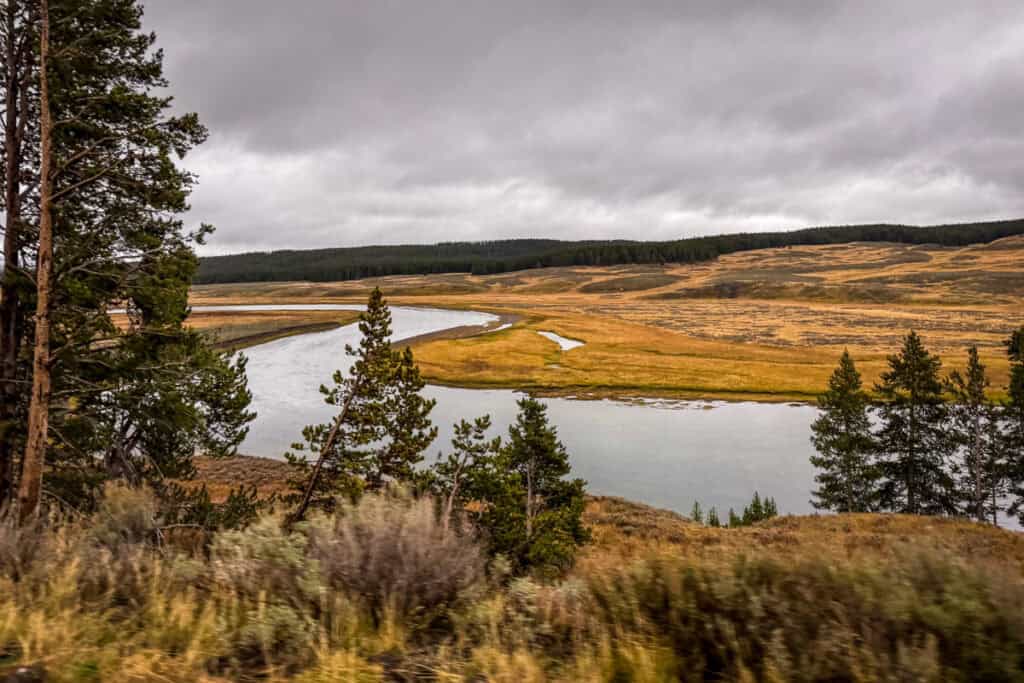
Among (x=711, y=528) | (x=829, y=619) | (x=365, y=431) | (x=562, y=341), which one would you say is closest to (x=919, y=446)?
(x=711, y=528)

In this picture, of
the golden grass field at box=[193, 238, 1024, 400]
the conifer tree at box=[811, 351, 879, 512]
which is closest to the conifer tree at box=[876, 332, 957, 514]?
the conifer tree at box=[811, 351, 879, 512]

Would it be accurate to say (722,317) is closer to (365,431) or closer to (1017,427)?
(1017,427)

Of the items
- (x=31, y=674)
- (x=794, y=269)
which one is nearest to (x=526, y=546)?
(x=31, y=674)

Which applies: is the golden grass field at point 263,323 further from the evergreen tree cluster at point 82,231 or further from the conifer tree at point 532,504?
the evergreen tree cluster at point 82,231

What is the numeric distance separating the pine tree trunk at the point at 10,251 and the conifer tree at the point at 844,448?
31.0 metres

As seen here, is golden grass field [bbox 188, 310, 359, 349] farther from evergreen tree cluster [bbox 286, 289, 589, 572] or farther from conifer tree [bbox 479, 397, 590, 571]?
conifer tree [bbox 479, 397, 590, 571]

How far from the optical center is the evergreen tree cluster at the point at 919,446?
28281 millimetres

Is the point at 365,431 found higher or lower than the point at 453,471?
higher

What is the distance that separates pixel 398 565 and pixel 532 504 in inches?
372

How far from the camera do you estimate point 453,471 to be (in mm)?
13109

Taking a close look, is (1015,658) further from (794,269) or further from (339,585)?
(794,269)

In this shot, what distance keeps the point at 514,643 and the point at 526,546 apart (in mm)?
7856

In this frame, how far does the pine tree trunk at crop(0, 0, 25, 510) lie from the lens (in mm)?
8320

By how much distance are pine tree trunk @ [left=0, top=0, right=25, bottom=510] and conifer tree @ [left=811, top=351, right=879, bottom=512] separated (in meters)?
31.0
